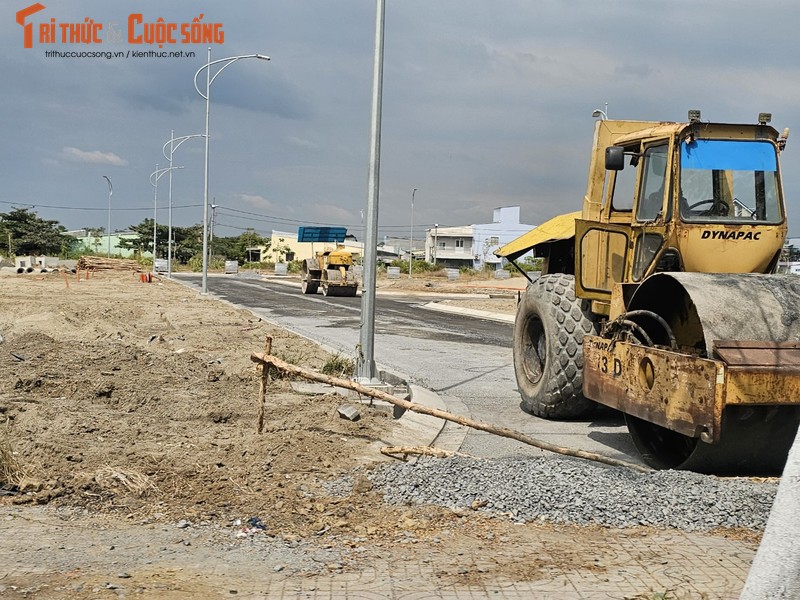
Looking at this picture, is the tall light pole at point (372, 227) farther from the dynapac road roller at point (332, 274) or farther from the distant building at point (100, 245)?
the distant building at point (100, 245)

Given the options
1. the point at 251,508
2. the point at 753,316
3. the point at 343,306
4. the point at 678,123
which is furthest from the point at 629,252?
the point at 343,306

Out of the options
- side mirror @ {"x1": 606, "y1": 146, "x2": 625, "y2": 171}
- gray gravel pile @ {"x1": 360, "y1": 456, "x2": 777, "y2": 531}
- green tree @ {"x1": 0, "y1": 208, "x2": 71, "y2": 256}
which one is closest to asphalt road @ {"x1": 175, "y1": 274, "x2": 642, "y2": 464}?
gray gravel pile @ {"x1": 360, "y1": 456, "x2": 777, "y2": 531}

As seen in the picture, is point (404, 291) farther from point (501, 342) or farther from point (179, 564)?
point (179, 564)

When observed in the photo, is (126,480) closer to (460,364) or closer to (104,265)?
(460,364)

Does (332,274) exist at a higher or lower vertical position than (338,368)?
higher

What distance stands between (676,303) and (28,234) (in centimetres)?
8536

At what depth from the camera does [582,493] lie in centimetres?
582

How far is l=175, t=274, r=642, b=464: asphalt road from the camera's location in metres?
8.39

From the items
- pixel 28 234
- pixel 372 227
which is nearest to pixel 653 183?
pixel 372 227

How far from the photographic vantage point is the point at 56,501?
18.8ft

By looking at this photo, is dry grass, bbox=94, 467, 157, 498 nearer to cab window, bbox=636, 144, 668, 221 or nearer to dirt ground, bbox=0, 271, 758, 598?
dirt ground, bbox=0, 271, 758, 598

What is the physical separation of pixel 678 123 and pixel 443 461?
13.8ft

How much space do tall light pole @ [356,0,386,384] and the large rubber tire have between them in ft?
6.08

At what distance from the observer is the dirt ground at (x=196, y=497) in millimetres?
4637
